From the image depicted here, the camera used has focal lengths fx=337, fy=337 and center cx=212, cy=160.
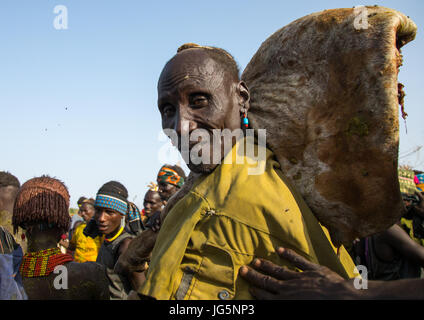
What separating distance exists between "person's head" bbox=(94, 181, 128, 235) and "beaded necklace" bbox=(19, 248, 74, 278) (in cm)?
199

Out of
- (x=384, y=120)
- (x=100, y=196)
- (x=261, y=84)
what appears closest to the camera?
(x=384, y=120)

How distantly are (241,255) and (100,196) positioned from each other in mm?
3875

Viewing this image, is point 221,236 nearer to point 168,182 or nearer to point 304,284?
point 304,284

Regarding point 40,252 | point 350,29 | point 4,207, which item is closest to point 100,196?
point 4,207

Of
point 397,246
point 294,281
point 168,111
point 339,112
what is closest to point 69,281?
point 168,111

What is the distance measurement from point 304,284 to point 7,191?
4.08m

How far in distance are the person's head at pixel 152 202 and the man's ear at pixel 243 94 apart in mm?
5346

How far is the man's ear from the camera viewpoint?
1913mm

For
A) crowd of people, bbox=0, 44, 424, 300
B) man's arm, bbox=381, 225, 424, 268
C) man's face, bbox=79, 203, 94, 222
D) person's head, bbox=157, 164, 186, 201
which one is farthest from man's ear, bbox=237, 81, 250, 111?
man's face, bbox=79, 203, 94, 222

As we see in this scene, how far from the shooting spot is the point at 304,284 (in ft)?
4.46

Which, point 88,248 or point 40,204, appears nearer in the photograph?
point 40,204

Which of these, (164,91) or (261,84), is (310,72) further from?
(164,91)

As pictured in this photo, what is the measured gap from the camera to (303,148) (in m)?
1.79

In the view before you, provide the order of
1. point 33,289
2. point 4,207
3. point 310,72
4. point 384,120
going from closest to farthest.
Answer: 1. point 384,120
2. point 310,72
3. point 33,289
4. point 4,207
